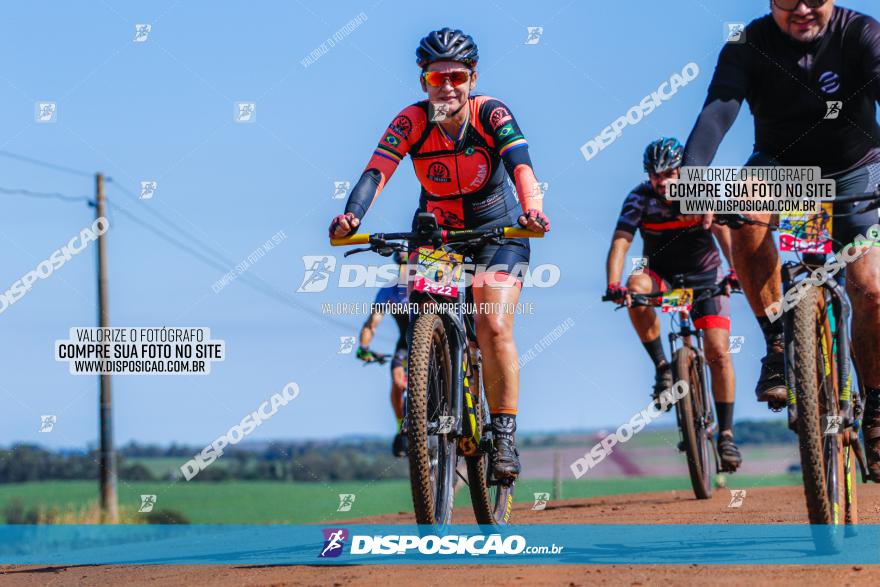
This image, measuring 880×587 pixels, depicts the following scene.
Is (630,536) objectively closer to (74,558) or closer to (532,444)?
(74,558)

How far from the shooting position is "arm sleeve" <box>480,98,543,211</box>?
7566 millimetres

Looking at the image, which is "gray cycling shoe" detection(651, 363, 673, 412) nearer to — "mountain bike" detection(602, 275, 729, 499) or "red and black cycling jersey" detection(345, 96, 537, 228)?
"mountain bike" detection(602, 275, 729, 499)

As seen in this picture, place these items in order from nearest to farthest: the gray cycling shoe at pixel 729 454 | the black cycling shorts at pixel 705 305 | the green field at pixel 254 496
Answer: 1. the gray cycling shoe at pixel 729 454
2. the black cycling shorts at pixel 705 305
3. the green field at pixel 254 496

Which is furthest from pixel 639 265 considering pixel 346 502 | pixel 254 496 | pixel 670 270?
pixel 254 496

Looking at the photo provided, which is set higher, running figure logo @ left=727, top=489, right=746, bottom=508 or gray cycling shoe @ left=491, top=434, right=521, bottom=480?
gray cycling shoe @ left=491, top=434, right=521, bottom=480

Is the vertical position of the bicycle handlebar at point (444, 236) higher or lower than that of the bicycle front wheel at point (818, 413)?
higher

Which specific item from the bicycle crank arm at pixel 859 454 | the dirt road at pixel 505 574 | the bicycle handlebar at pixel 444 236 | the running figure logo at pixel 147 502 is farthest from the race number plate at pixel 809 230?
the running figure logo at pixel 147 502

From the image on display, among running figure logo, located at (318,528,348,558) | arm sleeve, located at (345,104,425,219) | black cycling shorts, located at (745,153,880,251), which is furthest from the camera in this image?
arm sleeve, located at (345,104,425,219)

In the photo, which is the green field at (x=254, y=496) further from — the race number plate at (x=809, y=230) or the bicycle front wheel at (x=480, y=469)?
the race number plate at (x=809, y=230)

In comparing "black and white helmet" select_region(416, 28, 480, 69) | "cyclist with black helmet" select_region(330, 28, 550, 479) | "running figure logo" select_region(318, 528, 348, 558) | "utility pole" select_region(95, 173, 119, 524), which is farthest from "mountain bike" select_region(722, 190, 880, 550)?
"utility pole" select_region(95, 173, 119, 524)

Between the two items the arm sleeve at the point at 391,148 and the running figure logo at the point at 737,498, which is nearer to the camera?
the arm sleeve at the point at 391,148

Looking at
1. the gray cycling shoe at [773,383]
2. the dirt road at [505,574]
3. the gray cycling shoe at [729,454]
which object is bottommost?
the dirt road at [505,574]

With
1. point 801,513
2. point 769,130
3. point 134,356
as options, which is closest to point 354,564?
point 769,130

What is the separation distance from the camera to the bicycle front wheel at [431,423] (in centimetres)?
691
